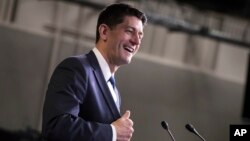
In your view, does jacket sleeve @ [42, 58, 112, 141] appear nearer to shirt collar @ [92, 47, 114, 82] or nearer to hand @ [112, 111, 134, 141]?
hand @ [112, 111, 134, 141]

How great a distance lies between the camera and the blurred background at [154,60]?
5438mm

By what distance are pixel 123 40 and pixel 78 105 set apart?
1.07ft

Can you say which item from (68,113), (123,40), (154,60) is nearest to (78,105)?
(68,113)

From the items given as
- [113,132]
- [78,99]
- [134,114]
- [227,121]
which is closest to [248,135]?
[113,132]

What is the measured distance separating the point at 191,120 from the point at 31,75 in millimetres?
2372

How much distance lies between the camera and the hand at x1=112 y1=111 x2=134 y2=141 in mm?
1252

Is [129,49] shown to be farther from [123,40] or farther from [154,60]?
[154,60]

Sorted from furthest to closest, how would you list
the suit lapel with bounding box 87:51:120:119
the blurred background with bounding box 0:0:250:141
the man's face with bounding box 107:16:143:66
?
the blurred background with bounding box 0:0:250:141
the man's face with bounding box 107:16:143:66
the suit lapel with bounding box 87:51:120:119

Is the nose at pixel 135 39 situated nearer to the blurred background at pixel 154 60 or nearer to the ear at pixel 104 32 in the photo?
the ear at pixel 104 32

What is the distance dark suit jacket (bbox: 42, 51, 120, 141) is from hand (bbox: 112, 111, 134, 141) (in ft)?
0.11

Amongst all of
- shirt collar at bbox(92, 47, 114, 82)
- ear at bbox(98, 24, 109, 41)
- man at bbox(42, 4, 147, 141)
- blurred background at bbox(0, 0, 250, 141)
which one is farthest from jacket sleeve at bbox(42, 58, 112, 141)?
blurred background at bbox(0, 0, 250, 141)

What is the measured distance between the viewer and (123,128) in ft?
4.14

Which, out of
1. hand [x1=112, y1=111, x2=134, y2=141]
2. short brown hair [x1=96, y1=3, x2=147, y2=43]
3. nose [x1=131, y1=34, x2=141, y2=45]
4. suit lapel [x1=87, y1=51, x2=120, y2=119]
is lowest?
hand [x1=112, y1=111, x2=134, y2=141]

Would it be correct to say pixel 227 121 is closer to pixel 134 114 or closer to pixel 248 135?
pixel 134 114
